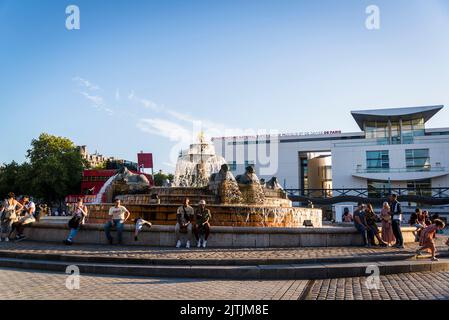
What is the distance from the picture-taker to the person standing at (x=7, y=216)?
1348 cm

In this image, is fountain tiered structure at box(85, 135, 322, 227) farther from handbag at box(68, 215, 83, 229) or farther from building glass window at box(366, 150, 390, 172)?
building glass window at box(366, 150, 390, 172)

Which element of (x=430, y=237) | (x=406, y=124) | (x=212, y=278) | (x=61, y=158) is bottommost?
(x=212, y=278)

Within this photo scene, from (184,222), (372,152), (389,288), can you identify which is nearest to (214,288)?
(389,288)

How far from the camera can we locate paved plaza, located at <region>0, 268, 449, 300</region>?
6.42m

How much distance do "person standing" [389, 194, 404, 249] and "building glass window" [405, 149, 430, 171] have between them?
159 ft

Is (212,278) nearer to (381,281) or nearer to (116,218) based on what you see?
(381,281)

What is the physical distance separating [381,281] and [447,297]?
A: 172 cm

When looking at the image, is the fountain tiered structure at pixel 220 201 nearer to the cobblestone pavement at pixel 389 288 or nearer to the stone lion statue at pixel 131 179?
the stone lion statue at pixel 131 179

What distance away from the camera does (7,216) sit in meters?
13.6

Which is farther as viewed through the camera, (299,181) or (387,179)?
(299,181)

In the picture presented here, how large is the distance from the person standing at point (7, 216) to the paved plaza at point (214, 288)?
5.49 metres

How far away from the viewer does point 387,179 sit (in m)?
56.7
